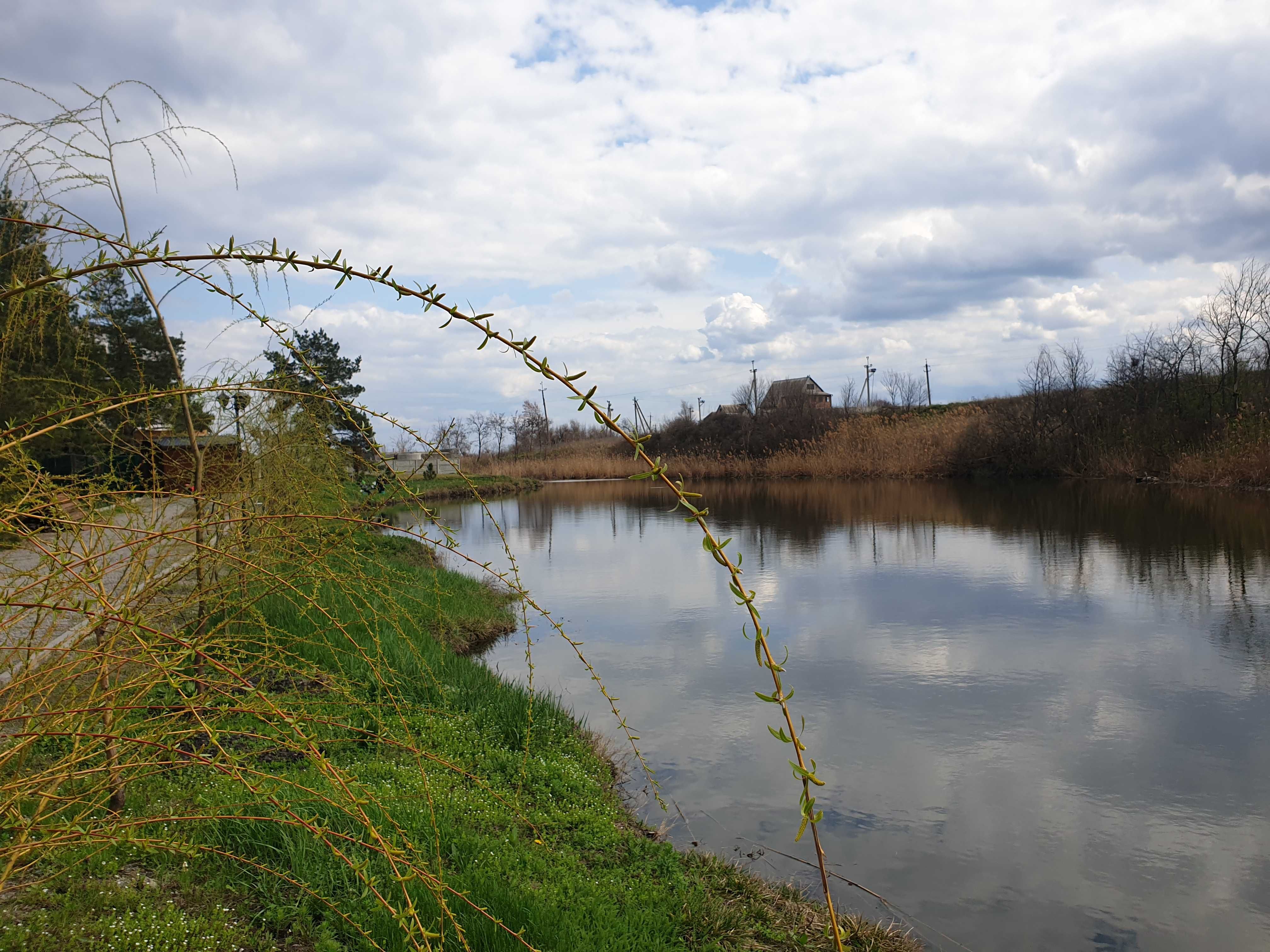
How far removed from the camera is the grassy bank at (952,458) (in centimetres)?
1994

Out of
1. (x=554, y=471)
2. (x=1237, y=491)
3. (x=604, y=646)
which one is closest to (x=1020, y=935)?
(x=604, y=646)

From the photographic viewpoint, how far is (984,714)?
6078mm

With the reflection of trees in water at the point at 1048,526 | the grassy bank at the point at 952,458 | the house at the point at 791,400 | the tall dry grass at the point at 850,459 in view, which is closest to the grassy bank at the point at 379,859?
the reflection of trees in water at the point at 1048,526

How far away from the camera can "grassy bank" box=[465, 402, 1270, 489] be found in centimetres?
1994

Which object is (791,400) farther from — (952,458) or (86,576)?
(86,576)

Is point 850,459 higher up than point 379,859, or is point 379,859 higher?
point 850,459

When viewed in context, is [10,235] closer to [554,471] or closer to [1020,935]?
[1020,935]

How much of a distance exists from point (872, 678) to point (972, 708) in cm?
93

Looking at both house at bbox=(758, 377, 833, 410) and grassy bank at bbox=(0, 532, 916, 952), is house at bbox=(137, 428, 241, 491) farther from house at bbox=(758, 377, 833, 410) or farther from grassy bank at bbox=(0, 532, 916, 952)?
house at bbox=(758, 377, 833, 410)

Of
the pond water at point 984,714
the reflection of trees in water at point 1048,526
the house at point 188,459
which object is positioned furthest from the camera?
the reflection of trees in water at point 1048,526

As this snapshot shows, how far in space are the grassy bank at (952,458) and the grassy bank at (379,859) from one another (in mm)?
20286

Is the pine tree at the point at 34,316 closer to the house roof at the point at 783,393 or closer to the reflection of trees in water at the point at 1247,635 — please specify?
the reflection of trees in water at the point at 1247,635

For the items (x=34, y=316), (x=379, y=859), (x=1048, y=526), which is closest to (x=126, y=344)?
(x=34, y=316)

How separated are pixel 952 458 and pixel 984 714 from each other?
22976 millimetres
